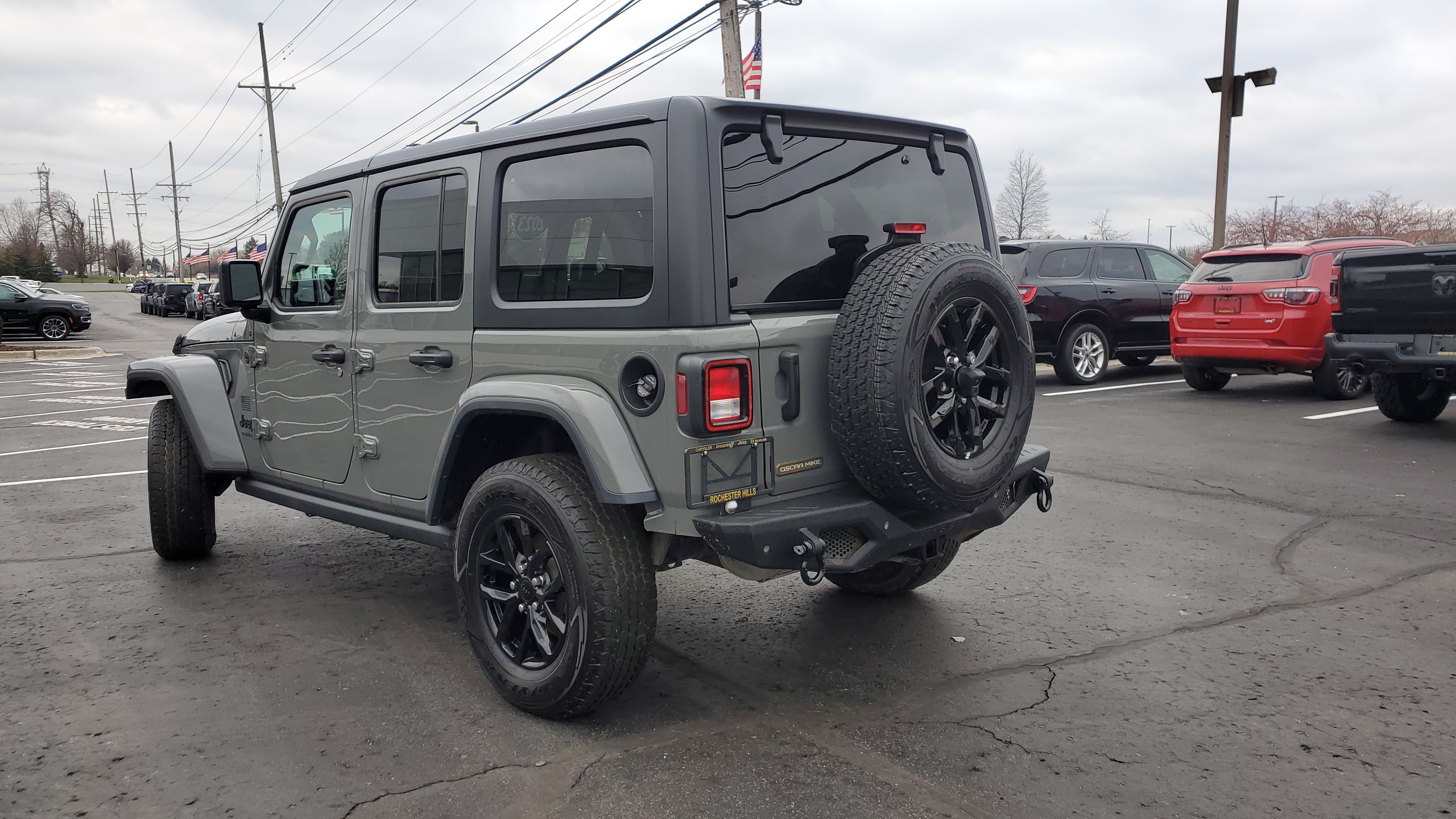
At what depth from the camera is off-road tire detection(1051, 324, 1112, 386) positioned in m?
12.6

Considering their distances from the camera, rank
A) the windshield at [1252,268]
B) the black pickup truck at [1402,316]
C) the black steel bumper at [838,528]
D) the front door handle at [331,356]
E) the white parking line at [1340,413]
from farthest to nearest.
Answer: the windshield at [1252,268] < the white parking line at [1340,413] < the black pickup truck at [1402,316] < the front door handle at [331,356] < the black steel bumper at [838,528]

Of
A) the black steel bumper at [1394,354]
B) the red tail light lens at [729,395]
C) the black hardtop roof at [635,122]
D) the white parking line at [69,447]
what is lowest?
the white parking line at [69,447]

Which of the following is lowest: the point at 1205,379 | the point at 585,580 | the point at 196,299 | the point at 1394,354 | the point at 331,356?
the point at 1205,379

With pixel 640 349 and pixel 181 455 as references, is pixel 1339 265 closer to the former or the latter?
pixel 640 349

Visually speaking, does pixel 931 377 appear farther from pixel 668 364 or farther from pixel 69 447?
pixel 69 447

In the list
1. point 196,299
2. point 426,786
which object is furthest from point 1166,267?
point 196,299

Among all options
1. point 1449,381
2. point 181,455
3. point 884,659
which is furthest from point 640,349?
point 1449,381

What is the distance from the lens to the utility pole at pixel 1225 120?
54.8 ft

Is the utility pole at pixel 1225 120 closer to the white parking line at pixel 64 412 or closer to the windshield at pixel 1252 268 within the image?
the windshield at pixel 1252 268

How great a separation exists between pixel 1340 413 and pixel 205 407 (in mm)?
9866

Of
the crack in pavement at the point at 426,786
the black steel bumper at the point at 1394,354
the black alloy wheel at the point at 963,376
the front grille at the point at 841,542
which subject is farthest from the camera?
the black steel bumper at the point at 1394,354

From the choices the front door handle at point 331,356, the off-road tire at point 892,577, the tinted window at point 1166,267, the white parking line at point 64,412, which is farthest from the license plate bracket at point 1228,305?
the white parking line at point 64,412

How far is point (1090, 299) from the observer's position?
41.8 ft

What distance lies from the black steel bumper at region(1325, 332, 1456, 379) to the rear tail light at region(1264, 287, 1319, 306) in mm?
1570
